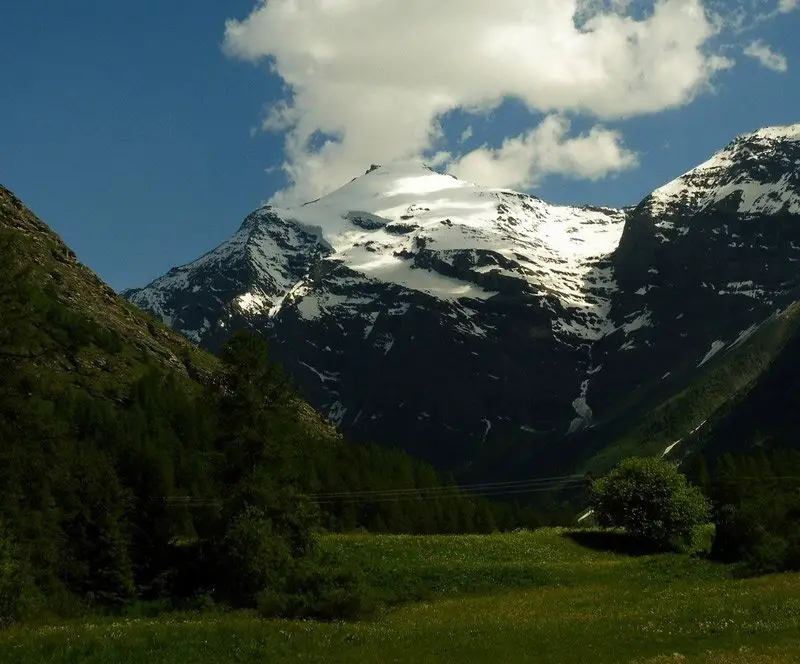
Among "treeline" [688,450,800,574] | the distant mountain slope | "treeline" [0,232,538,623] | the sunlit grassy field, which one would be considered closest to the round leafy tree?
"treeline" [688,450,800,574]

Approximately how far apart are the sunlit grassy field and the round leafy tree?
29499 millimetres

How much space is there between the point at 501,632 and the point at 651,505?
58.0 m

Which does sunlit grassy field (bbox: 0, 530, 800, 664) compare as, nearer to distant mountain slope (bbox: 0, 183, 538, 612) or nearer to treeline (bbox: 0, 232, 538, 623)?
treeline (bbox: 0, 232, 538, 623)

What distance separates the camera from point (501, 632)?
36875mm

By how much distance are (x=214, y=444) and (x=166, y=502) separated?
8.20 metres

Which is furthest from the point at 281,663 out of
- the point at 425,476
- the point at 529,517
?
the point at 529,517

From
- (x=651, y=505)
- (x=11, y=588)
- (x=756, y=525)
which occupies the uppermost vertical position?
(x=11, y=588)

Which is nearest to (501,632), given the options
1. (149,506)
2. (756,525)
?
(149,506)

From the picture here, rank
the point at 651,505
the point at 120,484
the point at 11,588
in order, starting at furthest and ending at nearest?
1. the point at 651,505
2. the point at 120,484
3. the point at 11,588

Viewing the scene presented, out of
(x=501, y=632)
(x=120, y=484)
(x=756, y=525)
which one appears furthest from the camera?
(x=756, y=525)

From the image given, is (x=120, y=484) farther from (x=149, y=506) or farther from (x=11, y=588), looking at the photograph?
(x=11, y=588)

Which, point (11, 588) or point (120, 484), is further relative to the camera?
point (120, 484)

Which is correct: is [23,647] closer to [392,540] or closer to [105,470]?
[105,470]

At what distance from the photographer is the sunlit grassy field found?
2994 centimetres
